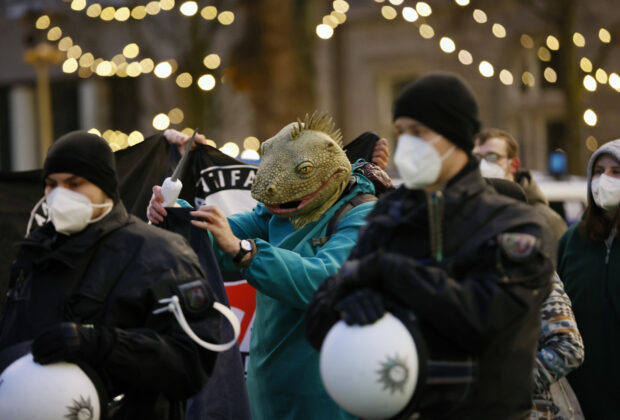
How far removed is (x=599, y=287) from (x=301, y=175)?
1.60 m

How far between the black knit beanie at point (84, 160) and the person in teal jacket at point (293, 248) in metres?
0.46

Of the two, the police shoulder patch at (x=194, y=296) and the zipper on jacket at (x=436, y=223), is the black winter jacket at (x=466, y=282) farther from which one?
the police shoulder patch at (x=194, y=296)

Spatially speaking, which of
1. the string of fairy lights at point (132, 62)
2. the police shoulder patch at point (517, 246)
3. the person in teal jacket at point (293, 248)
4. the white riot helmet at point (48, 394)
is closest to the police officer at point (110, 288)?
the white riot helmet at point (48, 394)

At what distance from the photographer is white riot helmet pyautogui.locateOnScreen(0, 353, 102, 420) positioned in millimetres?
2963

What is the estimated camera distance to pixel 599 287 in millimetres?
4543

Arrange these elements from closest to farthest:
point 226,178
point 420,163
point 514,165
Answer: point 420,163 < point 226,178 < point 514,165

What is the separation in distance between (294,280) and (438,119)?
116cm

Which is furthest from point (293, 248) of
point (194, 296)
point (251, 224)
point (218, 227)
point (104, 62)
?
point (104, 62)

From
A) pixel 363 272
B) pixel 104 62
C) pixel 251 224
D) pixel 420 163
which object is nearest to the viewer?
pixel 363 272

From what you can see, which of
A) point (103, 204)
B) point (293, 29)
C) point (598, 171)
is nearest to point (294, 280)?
point (103, 204)

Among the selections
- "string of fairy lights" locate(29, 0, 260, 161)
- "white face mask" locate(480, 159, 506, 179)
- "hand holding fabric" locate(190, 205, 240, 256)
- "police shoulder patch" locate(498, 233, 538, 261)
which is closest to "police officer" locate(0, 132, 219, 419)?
"hand holding fabric" locate(190, 205, 240, 256)

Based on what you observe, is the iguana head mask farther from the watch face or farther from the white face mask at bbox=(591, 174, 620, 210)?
the white face mask at bbox=(591, 174, 620, 210)

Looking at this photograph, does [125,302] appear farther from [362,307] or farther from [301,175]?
[301,175]

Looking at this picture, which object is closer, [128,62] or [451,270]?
[451,270]
